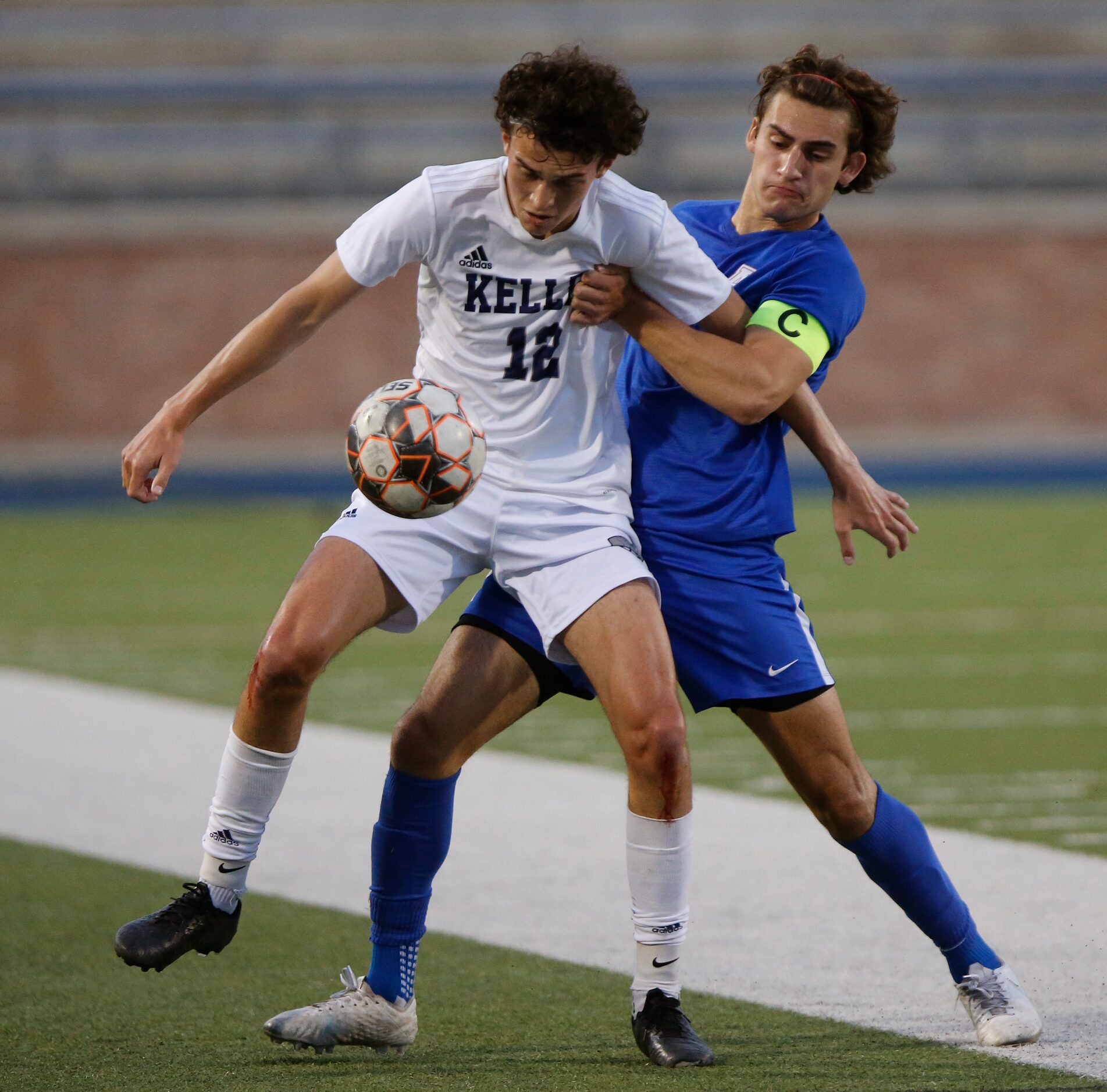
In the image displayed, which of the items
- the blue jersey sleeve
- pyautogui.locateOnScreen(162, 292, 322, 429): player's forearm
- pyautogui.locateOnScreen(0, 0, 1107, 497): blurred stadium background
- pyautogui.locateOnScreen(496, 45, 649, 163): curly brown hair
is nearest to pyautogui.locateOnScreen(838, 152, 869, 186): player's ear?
the blue jersey sleeve

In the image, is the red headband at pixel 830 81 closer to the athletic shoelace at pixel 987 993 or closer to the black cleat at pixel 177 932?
the athletic shoelace at pixel 987 993

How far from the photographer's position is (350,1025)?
3828 mm

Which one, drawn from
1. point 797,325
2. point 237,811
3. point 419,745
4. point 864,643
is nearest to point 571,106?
point 797,325

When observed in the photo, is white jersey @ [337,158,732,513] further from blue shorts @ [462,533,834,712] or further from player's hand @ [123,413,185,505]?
player's hand @ [123,413,185,505]

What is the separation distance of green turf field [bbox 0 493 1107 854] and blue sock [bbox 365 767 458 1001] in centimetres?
261

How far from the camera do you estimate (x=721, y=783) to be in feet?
22.2

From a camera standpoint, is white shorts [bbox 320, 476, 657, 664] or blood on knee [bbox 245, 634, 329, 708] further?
Answer: white shorts [bbox 320, 476, 657, 664]

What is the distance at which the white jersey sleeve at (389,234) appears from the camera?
3680 mm

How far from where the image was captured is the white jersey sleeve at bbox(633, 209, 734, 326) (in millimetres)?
3785

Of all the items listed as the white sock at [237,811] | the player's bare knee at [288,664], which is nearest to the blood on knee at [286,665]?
the player's bare knee at [288,664]

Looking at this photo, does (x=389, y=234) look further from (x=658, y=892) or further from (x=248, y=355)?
(x=658, y=892)

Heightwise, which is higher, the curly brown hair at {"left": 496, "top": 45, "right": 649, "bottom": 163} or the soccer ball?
the curly brown hair at {"left": 496, "top": 45, "right": 649, "bottom": 163}

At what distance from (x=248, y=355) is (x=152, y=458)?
28 centimetres

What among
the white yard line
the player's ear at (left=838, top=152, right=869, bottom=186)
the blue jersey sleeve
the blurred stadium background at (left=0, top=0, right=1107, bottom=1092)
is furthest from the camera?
the blurred stadium background at (left=0, top=0, right=1107, bottom=1092)
